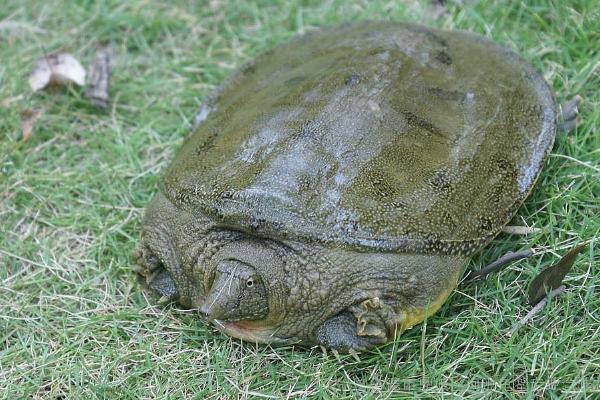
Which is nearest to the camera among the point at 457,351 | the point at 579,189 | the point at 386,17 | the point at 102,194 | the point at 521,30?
the point at 457,351

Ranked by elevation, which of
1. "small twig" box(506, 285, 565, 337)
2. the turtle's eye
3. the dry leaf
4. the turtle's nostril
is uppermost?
the dry leaf

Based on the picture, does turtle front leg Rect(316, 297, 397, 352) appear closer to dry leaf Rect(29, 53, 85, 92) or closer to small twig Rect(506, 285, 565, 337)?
small twig Rect(506, 285, 565, 337)

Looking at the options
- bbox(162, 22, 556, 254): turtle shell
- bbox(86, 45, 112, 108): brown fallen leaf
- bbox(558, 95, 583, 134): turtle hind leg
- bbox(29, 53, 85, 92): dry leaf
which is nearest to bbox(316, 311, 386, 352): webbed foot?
bbox(162, 22, 556, 254): turtle shell

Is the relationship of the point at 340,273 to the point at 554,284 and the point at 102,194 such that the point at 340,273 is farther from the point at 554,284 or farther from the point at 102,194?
the point at 102,194

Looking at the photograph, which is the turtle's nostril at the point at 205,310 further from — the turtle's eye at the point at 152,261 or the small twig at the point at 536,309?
the small twig at the point at 536,309

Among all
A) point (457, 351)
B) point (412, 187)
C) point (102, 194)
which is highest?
point (412, 187)

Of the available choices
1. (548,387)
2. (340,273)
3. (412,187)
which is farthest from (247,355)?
(548,387)

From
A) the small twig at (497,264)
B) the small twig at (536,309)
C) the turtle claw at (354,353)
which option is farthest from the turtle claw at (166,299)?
the small twig at (536,309)

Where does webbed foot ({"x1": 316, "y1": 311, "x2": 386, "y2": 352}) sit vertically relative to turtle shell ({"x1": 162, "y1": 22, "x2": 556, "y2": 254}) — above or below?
below
